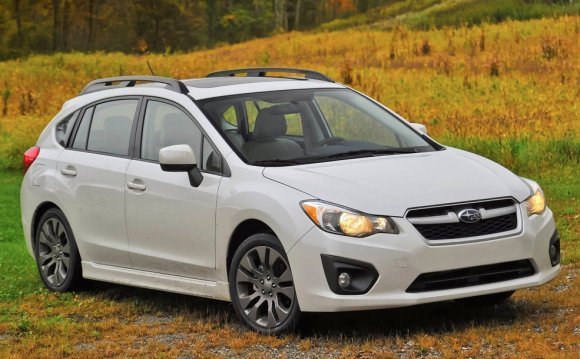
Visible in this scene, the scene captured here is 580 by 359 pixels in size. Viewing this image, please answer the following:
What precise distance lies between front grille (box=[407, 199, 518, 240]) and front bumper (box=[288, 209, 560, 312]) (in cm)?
7

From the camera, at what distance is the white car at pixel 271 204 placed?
7.28 m

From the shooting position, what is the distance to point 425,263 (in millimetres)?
7215

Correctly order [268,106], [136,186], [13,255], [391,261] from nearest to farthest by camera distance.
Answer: [391,261] → [268,106] → [136,186] → [13,255]

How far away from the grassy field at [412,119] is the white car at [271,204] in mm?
293

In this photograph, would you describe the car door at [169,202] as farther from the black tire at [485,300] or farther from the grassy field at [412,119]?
the black tire at [485,300]

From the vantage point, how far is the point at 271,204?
7586 millimetres

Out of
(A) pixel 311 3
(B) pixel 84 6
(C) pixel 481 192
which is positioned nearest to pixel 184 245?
(C) pixel 481 192

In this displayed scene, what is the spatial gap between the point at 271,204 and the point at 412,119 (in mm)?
15782

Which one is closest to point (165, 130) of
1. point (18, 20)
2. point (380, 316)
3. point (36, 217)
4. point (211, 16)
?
point (36, 217)

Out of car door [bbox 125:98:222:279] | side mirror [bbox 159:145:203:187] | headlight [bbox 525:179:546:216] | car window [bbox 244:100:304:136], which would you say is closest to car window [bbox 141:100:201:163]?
car door [bbox 125:98:222:279]

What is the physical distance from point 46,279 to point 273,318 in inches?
123

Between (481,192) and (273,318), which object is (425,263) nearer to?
(481,192)

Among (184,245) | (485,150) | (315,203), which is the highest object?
(315,203)

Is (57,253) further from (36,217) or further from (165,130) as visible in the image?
(165,130)
